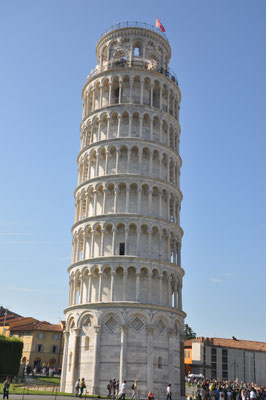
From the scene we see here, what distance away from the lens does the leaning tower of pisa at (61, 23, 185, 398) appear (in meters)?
36.9

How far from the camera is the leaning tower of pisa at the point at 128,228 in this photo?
1453 inches

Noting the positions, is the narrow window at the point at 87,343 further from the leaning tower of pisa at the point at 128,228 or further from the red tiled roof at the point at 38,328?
the red tiled roof at the point at 38,328

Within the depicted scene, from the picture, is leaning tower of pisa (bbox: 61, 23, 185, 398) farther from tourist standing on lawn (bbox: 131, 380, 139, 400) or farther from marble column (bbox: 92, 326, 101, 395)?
tourist standing on lawn (bbox: 131, 380, 139, 400)

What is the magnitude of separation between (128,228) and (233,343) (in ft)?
193

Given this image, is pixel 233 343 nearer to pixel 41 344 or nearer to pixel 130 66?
pixel 41 344

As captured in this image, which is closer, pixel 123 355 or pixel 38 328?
pixel 123 355

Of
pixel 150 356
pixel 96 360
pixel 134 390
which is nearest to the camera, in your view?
pixel 134 390

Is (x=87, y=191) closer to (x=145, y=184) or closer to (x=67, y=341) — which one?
(x=145, y=184)

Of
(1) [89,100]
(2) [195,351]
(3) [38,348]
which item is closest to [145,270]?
(1) [89,100]

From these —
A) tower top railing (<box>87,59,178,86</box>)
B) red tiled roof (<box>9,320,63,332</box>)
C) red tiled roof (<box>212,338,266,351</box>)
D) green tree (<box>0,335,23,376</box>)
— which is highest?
tower top railing (<box>87,59,178,86</box>)

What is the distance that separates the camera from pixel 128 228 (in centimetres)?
4028

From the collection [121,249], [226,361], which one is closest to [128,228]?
[121,249]

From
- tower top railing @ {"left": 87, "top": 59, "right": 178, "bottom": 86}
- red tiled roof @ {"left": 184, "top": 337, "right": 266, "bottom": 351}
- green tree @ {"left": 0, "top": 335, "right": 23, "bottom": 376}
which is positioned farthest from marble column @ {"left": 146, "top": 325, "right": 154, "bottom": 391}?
A: red tiled roof @ {"left": 184, "top": 337, "right": 266, "bottom": 351}

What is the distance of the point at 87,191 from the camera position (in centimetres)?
4369
